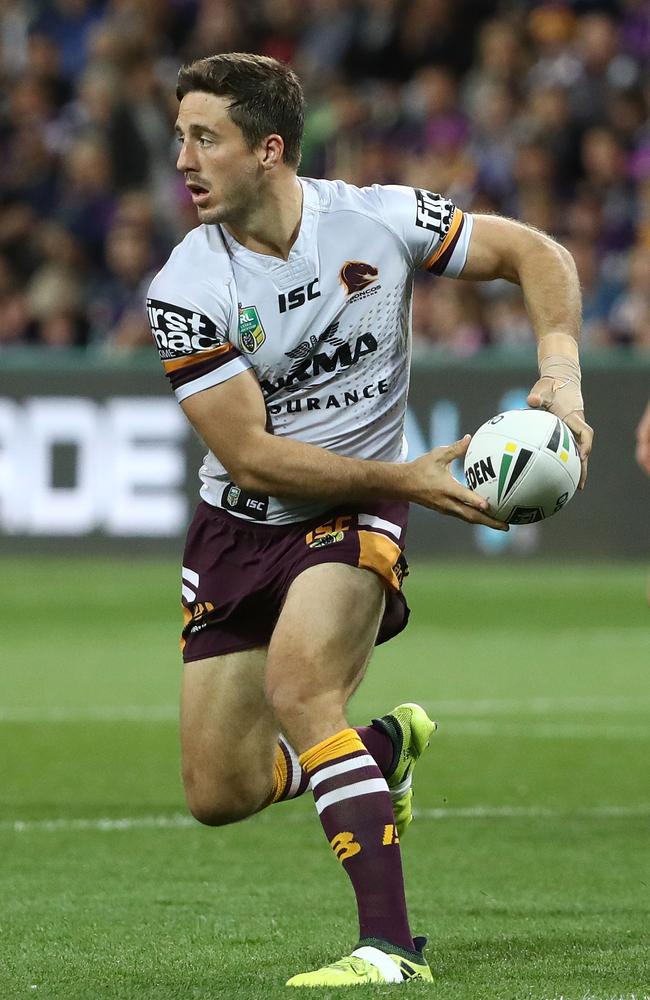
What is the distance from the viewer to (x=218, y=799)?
5.39 metres

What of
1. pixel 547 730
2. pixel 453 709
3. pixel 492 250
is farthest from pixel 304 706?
pixel 453 709

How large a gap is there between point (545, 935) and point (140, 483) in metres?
11.0

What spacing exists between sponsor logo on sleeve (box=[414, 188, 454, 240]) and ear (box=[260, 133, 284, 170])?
467 mm

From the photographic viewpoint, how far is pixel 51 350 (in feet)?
54.1

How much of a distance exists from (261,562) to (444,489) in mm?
734

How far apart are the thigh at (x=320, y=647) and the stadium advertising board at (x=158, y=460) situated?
1047 centimetres

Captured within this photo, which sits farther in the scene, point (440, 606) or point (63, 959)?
point (440, 606)

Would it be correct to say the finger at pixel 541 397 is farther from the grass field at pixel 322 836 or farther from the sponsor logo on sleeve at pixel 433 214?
the grass field at pixel 322 836

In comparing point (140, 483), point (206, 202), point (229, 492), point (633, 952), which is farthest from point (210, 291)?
point (140, 483)

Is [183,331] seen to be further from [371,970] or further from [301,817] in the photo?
[301,817]

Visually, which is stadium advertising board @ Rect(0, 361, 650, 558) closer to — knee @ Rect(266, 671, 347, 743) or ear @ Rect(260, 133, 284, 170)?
ear @ Rect(260, 133, 284, 170)

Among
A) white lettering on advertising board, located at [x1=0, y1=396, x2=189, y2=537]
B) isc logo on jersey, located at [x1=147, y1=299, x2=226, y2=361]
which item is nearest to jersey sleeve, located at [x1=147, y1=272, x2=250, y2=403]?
isc logo on jersey, located at [x1=147, y1=299, x2=226, y2=361]

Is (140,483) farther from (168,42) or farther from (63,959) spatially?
A: (63,959)

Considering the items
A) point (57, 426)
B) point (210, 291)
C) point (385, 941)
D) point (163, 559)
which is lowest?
point (163, 559)
